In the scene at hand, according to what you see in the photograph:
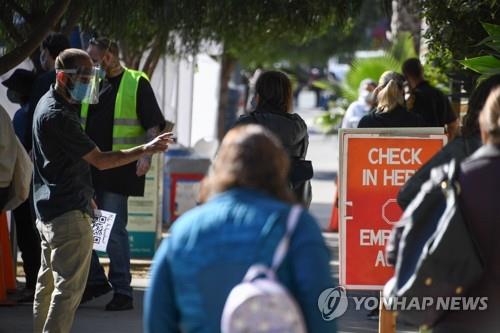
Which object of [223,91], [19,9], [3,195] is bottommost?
[3,195]

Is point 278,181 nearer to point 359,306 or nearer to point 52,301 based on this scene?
point 52,301

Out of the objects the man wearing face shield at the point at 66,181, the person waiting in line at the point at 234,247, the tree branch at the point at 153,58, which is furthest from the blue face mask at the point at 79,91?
the tree branch at the point at 153,58

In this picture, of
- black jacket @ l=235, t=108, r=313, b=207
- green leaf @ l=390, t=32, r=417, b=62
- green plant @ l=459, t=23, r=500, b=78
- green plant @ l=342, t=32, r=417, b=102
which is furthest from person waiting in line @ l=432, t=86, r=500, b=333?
green leaf @ l=390, t=32, r=417, b=62

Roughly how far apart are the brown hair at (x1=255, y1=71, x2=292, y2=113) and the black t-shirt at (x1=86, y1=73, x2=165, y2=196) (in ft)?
4.49

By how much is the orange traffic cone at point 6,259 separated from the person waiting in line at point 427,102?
3.26 meters

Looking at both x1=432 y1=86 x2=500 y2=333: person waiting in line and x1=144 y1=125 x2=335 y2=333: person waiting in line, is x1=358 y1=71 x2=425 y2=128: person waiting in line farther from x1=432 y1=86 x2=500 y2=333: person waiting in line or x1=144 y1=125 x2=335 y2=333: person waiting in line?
x1=144 y1=125 x2=335 y2=333: person waiting in line

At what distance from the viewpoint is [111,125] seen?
845 cm

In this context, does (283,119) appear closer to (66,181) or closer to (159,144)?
(159,144)

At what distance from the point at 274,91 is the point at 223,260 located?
3.87 meters

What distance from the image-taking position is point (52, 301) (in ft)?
20.1

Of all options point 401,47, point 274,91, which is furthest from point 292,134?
point 401,47

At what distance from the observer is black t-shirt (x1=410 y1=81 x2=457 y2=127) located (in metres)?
9.23

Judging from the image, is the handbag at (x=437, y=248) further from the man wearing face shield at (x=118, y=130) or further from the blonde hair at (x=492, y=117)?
the man wearing face shield at (x=118, y=130)

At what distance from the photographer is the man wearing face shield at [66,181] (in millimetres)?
6070
